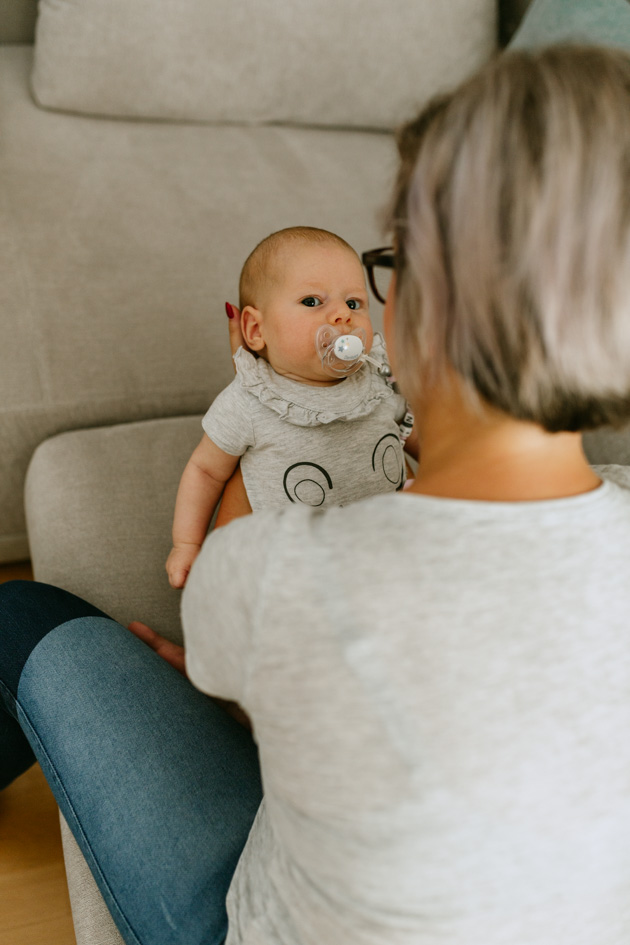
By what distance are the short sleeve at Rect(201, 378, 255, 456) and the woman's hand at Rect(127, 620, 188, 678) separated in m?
0.30

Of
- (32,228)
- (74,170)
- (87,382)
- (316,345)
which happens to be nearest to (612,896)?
(316,345)

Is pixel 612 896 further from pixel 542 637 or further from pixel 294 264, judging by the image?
pixel 294 264

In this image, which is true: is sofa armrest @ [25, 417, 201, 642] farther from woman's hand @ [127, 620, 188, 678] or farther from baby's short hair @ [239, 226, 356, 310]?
baby's short hair @ [239, 226, 356, 310]

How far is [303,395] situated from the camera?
39.6 inches

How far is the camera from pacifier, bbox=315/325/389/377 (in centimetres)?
95

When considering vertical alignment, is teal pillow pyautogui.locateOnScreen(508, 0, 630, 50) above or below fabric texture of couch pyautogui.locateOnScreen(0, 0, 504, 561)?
above

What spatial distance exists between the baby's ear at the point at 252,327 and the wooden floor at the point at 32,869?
2.62 ft

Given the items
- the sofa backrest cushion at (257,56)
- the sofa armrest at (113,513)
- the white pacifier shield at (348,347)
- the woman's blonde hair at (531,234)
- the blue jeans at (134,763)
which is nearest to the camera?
the woman's blonde hair at (531,234)

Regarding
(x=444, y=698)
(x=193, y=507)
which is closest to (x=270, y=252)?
(x=193, y=507)

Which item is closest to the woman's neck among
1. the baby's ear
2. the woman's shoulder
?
the woman's shoulder

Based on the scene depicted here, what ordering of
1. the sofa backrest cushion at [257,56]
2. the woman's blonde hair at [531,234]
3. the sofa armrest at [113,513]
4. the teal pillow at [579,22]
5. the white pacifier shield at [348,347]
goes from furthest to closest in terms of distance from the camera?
the sofa backrest cushion at [257,56] < the teal pillow at [579,22] < the sofa armrest at [113,513] < the white pacifier shield at [348,347] < the woman's blonde hair at [531,234]

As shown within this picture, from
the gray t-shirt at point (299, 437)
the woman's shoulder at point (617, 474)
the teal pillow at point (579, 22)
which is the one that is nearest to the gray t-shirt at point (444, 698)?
the woman's shoulder at point (617, 474)

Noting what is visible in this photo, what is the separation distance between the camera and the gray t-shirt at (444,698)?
0.47 metres

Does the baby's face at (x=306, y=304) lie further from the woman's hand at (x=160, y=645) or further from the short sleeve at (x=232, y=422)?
the woman's hand at (x=160, y=645)
